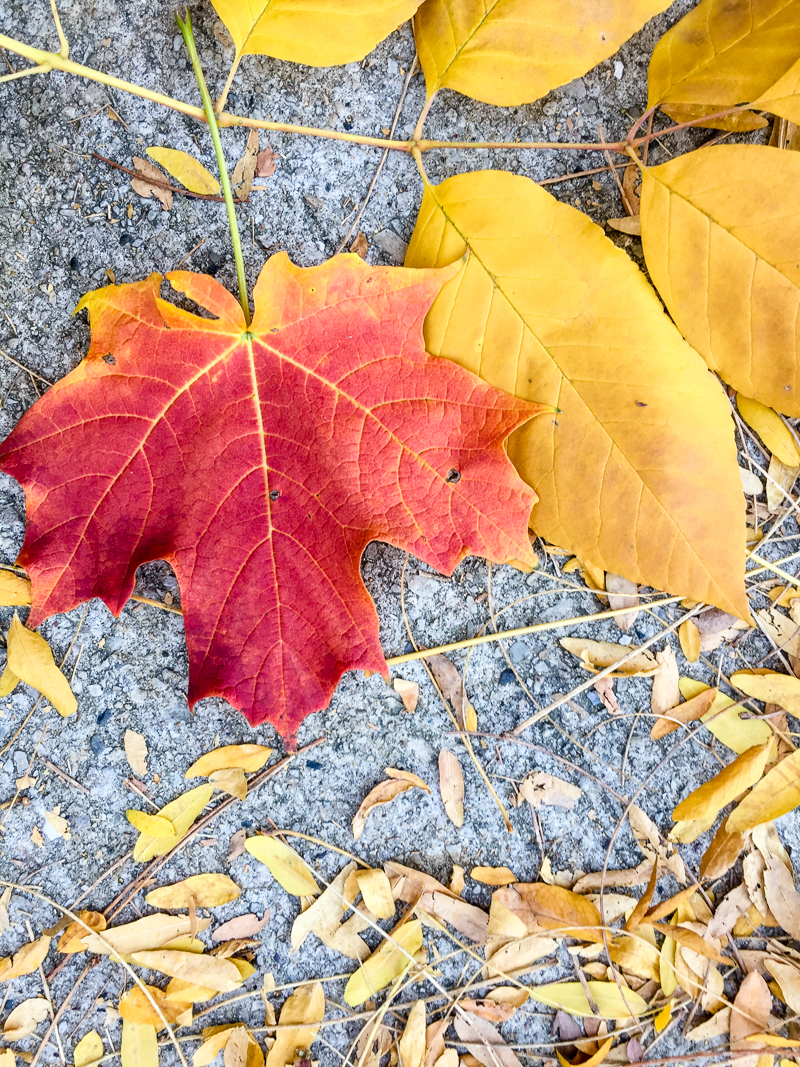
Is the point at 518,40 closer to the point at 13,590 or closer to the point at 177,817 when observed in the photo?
the point at 13,590

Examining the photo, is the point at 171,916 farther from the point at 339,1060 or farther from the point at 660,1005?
the point at 660,1005

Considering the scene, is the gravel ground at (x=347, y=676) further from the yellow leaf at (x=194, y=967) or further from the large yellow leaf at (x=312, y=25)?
the large yellow leaf at (x=312, y=25)

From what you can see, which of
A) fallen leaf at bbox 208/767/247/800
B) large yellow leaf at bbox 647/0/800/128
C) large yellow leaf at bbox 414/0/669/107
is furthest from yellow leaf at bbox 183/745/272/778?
large yellow leaf at bbox 647/0/800/128

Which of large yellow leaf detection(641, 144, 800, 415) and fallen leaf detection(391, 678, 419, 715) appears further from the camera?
fallen leaf detection(391, 678, 419, 715)

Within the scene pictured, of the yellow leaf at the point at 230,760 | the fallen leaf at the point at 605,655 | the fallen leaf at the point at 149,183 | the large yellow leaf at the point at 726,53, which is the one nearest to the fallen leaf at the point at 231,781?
the yellow leaf at the point at 230,760

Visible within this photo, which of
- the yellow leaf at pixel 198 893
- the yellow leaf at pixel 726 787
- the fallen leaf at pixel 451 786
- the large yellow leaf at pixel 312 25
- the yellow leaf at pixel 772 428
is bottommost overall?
the yellow leaf at pixel 726 787

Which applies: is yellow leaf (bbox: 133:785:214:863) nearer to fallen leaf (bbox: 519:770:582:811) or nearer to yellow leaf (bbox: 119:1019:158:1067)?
yellow leaf (bbox: 119:1019:158:1067)
